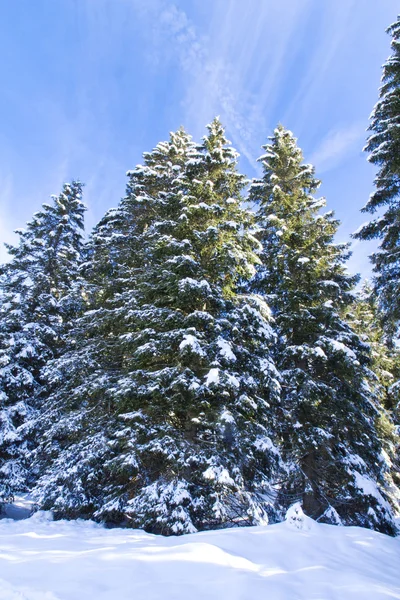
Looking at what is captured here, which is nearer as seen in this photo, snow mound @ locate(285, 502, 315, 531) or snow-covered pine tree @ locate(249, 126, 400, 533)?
snow mound @ locate(285, 502, 315, 531)

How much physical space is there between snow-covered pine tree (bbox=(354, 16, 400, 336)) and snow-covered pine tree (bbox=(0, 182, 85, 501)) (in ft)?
40.8

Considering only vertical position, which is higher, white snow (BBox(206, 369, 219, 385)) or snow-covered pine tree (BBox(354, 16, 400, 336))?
snow-covered pine tree (BBox(354, 16, 400, 336))

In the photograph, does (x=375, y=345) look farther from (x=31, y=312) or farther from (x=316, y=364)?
(x=31, y=312)

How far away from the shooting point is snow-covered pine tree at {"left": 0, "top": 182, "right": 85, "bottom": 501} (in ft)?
37.6

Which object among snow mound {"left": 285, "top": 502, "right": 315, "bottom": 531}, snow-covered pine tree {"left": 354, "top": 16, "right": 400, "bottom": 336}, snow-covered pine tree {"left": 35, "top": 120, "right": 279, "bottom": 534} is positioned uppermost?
snow-covered pine tree {"left": 354, "top": 16, "right": 400, "bottom": 336}

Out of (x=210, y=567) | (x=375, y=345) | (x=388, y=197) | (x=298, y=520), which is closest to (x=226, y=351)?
(x=298, y=520)

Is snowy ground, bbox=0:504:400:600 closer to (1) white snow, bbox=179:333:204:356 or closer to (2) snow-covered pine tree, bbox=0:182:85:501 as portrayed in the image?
(1) white snow, bbox=179:333:204:356

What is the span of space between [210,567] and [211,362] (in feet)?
16.3

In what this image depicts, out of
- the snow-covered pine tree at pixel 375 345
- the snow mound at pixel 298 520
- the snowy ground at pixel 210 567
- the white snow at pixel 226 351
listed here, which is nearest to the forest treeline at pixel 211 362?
the white snow at pixel 226 351

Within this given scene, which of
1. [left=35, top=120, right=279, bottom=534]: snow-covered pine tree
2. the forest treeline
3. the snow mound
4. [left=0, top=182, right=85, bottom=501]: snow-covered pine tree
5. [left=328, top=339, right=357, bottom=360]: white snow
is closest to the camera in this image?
the snow mound

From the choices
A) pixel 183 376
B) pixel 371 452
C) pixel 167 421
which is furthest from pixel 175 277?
pixel 371 452

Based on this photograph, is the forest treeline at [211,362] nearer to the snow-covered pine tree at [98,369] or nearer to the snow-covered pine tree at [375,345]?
the snow-covered pine tree at [98,369]

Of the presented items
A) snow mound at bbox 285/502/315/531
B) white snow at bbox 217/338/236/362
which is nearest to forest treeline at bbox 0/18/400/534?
white snow at bbox 217/338/236/362

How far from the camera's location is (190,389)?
7508mm
